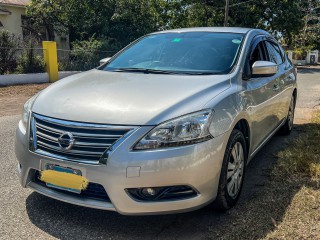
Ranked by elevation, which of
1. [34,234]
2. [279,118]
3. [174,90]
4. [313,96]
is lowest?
[313,96]

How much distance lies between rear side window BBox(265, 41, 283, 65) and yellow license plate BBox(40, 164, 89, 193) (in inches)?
132

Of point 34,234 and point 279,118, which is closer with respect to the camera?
point 34,234

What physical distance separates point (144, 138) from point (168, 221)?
938 mm

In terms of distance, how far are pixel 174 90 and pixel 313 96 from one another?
9548mm

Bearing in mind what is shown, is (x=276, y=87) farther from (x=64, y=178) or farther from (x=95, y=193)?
(x=64, y=178)

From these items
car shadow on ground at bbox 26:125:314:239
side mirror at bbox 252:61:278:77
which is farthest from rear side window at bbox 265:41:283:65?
car shadow on ground at bbox 26:125:314:239

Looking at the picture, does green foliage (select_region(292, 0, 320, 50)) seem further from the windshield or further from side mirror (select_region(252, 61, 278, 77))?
side mirror (select_region(252, 61, 278, 77))

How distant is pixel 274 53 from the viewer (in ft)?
17.9

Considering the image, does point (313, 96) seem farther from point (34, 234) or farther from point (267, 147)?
point (34, 234)

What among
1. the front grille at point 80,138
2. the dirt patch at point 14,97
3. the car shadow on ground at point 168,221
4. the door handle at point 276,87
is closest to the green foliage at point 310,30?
the dirt patch at point 14,97

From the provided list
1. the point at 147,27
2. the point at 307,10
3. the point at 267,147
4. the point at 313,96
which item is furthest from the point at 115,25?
the point at 307,10

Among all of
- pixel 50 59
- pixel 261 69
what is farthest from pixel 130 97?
pixel 50 59

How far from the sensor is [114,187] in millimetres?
2795

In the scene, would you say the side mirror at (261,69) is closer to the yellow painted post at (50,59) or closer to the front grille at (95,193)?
the front grille at (95,193)
